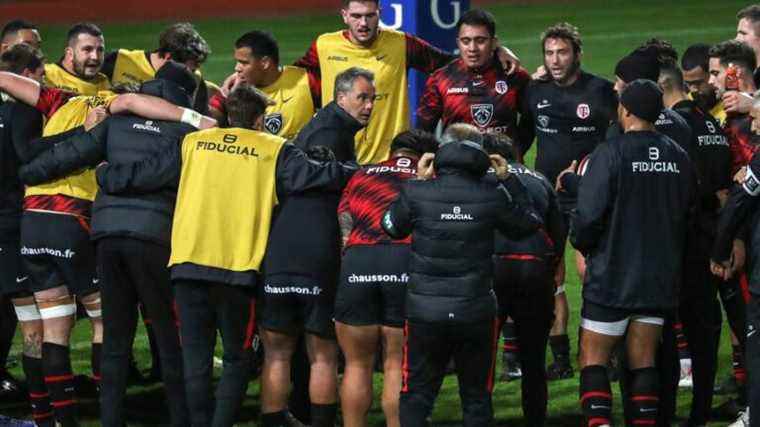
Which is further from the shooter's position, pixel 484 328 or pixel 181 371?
pixel 181 371

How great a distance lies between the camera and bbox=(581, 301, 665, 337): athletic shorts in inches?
317

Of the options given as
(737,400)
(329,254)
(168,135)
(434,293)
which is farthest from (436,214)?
A: (737,400)

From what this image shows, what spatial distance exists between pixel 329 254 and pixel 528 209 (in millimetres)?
1146

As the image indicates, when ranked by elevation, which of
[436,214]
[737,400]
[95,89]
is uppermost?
[95,89]

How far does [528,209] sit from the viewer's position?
7855mm

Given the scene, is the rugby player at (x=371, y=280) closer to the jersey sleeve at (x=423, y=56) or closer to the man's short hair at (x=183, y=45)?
the man's short hair at (x=183, y=45)

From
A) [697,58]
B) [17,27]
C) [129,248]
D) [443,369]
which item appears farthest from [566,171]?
[17,27]

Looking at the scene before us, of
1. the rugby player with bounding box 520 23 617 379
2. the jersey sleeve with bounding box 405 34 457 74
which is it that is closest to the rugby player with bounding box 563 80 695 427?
the rugby player with bounding box 520 23 617 379

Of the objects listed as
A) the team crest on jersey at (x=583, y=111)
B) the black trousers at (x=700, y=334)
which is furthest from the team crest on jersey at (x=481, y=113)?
the black trousers at (x=700, y=334)

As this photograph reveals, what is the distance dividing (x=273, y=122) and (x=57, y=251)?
1900mm

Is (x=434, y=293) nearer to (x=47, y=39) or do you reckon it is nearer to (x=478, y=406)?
(x=478, y=406)

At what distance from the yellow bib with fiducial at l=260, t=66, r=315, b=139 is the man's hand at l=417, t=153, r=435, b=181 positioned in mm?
2400

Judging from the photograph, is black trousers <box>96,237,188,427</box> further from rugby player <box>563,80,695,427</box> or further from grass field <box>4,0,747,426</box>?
grass field <box>4,0,747,426</box>

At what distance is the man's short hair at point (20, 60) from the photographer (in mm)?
9141
